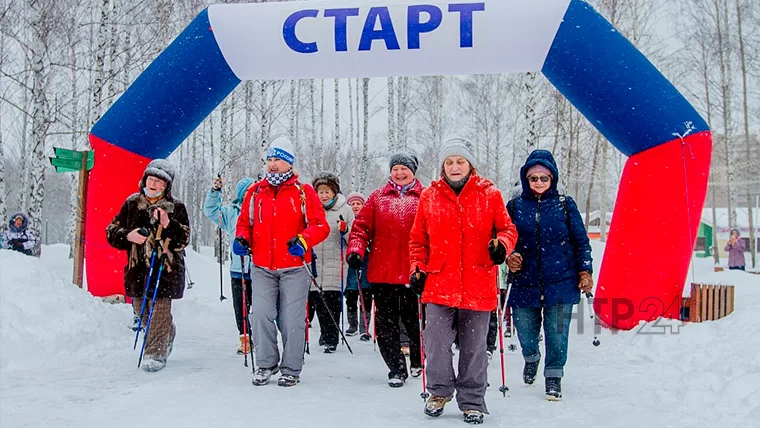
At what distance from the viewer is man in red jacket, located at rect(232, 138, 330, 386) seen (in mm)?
4754

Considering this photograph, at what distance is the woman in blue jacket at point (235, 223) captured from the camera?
6133mm

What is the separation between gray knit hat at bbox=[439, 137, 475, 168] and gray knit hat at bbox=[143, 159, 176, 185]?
2.44 m

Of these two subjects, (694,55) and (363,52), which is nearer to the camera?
(363,52)

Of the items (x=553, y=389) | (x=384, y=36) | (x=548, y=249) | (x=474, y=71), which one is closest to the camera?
(x=553, y=389)

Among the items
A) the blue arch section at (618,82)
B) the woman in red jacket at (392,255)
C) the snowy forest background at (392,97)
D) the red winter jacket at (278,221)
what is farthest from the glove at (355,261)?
the snowy forest background at (392,97)

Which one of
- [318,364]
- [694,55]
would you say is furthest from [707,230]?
[318,364]

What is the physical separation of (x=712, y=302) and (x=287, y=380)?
456 cm

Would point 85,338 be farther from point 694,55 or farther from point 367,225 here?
point 694,55

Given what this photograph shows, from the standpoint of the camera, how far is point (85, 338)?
218 inches

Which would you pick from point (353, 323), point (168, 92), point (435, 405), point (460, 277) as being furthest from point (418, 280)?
point (168, 92)

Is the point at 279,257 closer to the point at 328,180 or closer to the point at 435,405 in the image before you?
the point at 435,405

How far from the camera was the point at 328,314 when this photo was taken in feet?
20.8

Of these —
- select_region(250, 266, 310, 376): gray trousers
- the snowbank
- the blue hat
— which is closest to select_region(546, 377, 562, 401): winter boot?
select_region(250, 266, 310, 376): gray trousers

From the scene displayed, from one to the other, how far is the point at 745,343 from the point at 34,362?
5.65 meters
